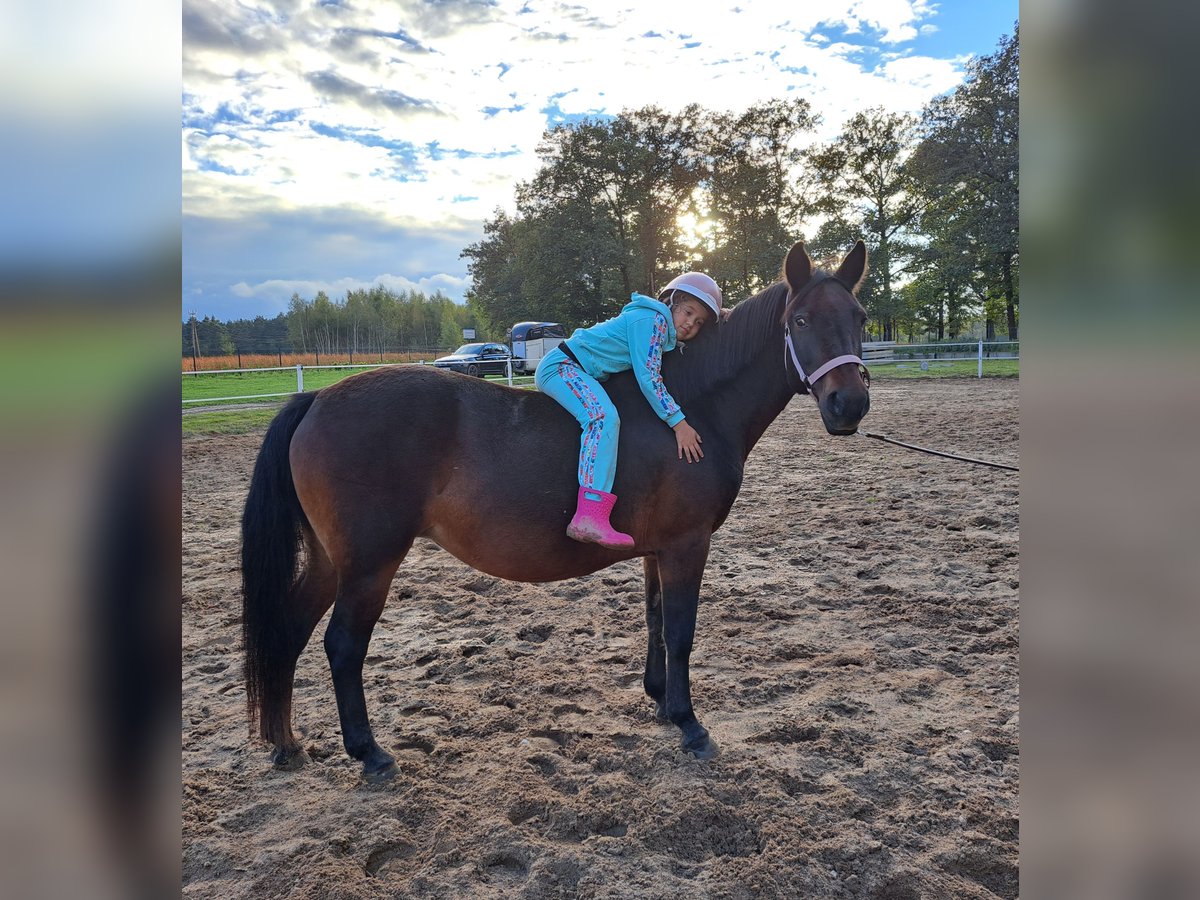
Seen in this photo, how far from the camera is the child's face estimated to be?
11.7 feet

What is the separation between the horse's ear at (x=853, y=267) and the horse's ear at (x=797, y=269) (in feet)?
0.56

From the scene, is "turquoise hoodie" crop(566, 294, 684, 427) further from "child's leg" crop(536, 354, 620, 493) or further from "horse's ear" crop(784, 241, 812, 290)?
"horse's ear" crop(784, 241, 812, 290)

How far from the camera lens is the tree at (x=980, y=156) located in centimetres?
2830

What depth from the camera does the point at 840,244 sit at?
119 ft

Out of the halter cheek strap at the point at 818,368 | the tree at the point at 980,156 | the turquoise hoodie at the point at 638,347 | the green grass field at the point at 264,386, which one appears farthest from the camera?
the tree at the point at 980,156

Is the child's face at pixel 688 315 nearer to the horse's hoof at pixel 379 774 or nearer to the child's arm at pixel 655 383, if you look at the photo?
the child's arm at pixel 655 383

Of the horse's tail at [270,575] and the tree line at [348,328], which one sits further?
the tree line at [348,328]

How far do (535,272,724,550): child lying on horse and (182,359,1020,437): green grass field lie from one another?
6625mm

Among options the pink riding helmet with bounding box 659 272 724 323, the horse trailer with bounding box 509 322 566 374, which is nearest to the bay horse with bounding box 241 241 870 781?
the pink riding helmet with bounding box 659 272 724 323

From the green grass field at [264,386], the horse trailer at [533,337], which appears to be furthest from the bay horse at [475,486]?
the horse trailer at [533,337]

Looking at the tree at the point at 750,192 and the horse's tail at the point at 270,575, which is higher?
the tree at the point at 750,192

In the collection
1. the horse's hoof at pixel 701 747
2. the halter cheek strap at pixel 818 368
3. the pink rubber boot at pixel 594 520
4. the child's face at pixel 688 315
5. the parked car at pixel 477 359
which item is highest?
the parked car at pixel 477 359
